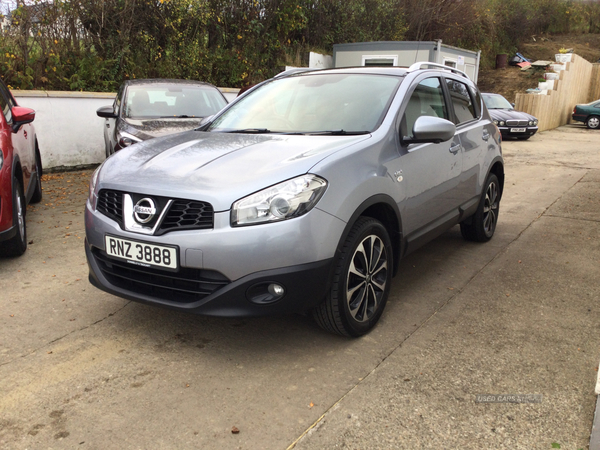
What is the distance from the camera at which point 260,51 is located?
16078mm

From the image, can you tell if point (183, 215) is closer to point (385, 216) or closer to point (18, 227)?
point (385, 216)

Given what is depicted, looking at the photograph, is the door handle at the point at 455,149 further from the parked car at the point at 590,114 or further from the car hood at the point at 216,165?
the parked car at the point at 590,114

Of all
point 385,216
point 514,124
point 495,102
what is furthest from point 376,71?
point 495,102

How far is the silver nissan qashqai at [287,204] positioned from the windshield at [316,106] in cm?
1

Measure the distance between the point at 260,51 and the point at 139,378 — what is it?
47.5 ft

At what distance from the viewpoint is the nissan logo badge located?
298 centimetres

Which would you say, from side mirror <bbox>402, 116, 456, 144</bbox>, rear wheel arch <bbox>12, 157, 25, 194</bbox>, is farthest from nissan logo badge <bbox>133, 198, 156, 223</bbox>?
rear wheel arch <bbox>12, 157, 25, 194</bbox>

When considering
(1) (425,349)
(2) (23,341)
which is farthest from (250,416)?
(2) (23,341)

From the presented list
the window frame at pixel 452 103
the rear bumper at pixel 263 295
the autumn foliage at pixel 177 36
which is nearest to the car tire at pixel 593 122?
the autumn foliage at pixel 177 36

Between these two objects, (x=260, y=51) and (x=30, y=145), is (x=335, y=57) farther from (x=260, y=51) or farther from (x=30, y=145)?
(x=30, y=145)

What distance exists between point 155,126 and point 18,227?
261cm

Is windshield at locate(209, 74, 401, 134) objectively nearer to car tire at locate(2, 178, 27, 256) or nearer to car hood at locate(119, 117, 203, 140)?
car tire at locate(2, 178, 27, 256)

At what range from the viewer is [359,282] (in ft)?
11.0

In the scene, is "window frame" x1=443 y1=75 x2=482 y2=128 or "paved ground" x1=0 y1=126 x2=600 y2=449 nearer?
"paved ground" x1=0 y1=126 x2=600 y2=449
